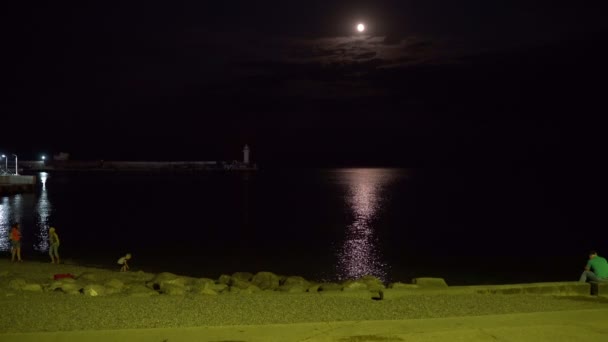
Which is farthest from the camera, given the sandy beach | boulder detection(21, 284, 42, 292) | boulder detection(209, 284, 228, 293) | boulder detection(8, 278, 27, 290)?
boulder detection(209, 284, 228, 293)

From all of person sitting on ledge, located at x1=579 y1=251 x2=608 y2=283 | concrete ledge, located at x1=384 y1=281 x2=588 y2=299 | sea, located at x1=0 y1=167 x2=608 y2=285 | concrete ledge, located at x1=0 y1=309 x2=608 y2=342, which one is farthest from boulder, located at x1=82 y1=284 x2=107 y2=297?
sea, located at x1=0 y1=167 x2=608 y2=285

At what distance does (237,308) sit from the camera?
1077 cm

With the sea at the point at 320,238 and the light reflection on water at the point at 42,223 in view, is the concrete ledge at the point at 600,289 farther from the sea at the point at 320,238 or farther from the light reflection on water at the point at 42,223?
the light reflection on water at the point at 42,223

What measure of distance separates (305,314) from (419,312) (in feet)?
7.15

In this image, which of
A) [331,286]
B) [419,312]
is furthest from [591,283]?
[331,286]

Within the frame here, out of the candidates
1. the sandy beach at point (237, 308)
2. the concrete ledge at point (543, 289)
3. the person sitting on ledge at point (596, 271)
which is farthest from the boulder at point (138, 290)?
the person sitting on ledge at point (596, 271)

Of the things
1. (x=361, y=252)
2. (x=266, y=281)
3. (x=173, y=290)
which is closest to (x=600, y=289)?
(x=173, y=290)

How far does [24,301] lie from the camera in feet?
36.8

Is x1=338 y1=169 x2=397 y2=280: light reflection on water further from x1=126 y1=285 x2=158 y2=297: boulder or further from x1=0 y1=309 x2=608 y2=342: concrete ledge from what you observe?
x1=0 y1=309 x2=608 y2=342: concrete ledge

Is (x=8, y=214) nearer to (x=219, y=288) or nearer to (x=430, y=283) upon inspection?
(x=219, y=288)

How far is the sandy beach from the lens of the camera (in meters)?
9.66

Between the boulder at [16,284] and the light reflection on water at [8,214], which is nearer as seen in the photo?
the boulder at [16,284]

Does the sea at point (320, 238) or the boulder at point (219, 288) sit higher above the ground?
the boulder at point (219, 288)

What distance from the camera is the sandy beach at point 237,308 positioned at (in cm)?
966
